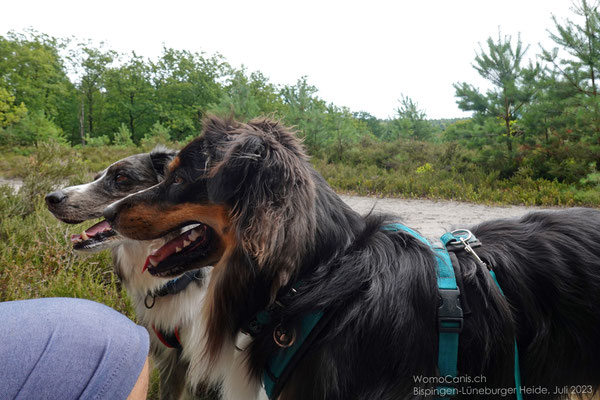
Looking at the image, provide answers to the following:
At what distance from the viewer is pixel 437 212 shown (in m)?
9.59

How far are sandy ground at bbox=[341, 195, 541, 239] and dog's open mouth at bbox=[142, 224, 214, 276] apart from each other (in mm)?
5534

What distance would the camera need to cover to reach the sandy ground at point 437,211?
8016 millimetres

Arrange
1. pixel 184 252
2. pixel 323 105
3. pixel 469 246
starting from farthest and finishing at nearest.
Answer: pixel 323 105, pixel 184 252, pixel 469 246

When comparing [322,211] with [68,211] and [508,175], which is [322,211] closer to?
[68,211]

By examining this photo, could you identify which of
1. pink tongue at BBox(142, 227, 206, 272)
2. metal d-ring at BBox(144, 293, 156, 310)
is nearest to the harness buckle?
pink tongue at BBox(142, 227, 206, 272)

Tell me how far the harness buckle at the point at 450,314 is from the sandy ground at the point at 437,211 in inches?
214

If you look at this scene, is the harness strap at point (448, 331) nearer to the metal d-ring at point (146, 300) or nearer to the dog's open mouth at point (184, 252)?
the dog's open mouth at point (184, 252)

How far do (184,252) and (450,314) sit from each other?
1.37 meters

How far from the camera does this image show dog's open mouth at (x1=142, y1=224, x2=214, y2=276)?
78.3 inches

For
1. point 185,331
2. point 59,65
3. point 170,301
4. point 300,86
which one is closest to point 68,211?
point 170,301

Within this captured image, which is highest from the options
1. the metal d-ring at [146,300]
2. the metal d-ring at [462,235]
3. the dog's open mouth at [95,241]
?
the metal d-ring at [462,235]

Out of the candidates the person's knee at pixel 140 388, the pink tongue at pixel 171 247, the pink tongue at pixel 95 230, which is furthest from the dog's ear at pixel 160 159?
the person's knee at pixel 140 388

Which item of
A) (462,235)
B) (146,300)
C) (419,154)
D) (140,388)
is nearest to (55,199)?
(146,300)

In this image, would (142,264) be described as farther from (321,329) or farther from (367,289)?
(367,289)
